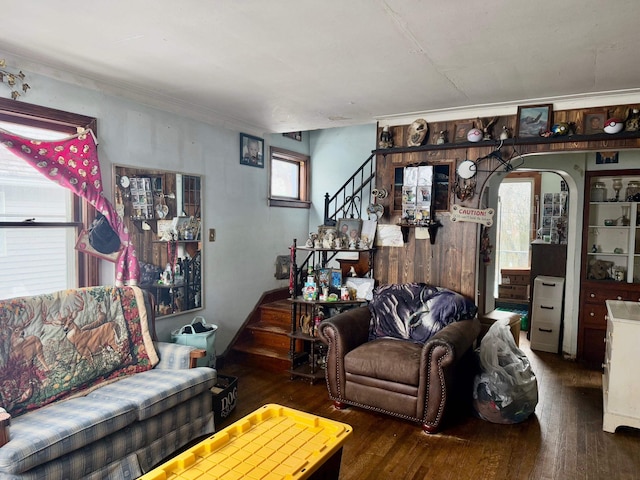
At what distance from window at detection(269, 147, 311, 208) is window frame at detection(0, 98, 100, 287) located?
216cm

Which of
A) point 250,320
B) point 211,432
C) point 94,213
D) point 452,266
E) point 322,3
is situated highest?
point 322,3

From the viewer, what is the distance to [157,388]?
256cm

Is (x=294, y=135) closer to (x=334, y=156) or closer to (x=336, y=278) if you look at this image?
(x=334, y=156)

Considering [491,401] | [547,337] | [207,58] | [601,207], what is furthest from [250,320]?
[601,207]

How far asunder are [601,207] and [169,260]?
4357mm

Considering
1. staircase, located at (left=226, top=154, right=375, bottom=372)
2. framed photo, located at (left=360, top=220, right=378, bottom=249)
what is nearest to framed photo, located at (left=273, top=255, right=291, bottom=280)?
staircase, located at (left=226, top=154, right=375, bottom=372)

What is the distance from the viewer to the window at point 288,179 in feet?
16.6

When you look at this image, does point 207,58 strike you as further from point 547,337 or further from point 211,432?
point 547,337

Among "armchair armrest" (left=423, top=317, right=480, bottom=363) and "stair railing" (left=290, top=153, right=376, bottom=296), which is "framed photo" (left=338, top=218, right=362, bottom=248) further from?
"armchair armrest" (left=423, top=317, right=480, bottom=363)

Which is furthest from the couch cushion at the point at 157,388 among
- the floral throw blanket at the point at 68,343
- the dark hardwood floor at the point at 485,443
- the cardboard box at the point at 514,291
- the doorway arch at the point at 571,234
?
the cardboard box at the point at 514,291

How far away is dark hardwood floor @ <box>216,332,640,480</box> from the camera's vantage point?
248 centimetres

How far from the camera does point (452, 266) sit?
12.5 feet

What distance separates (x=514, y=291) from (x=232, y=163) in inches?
185

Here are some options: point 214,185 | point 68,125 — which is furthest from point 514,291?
point 68,125
